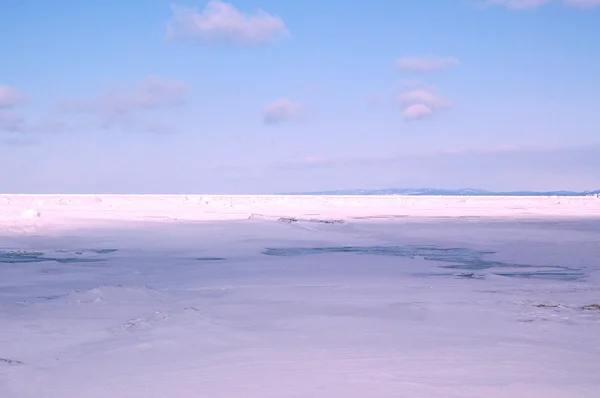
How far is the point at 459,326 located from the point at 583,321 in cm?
131

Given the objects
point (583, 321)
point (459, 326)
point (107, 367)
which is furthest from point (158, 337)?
point (583, 321)

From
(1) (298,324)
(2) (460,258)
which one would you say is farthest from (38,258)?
(2) (460,258)

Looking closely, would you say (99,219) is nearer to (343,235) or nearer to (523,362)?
(343,235)

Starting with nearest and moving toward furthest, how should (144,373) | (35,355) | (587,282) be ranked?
1. (144,373)
2. (35,355)
3. (587,282)

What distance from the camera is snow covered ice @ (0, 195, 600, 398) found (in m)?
4.43

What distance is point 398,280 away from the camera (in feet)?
31.4

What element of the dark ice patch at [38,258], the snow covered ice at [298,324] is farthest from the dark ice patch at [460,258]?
the dark ice patch at [38,258]

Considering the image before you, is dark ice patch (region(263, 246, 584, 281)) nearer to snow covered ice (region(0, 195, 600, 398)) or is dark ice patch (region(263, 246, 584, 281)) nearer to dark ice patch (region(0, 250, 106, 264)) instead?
snow covered ice (region(0, 195, 600, 398))

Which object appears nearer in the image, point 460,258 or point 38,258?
point 38,258

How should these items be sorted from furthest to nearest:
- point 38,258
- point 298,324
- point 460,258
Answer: point 460,258 → point 38,258 → point 298,324

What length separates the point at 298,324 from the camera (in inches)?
248

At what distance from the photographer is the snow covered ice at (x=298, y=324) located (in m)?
4.43

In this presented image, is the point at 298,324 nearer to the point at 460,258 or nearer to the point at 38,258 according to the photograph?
the point at 460,258

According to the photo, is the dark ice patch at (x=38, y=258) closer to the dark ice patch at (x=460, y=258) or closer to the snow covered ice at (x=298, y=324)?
the snow covered ice at (x=298, y=324)
